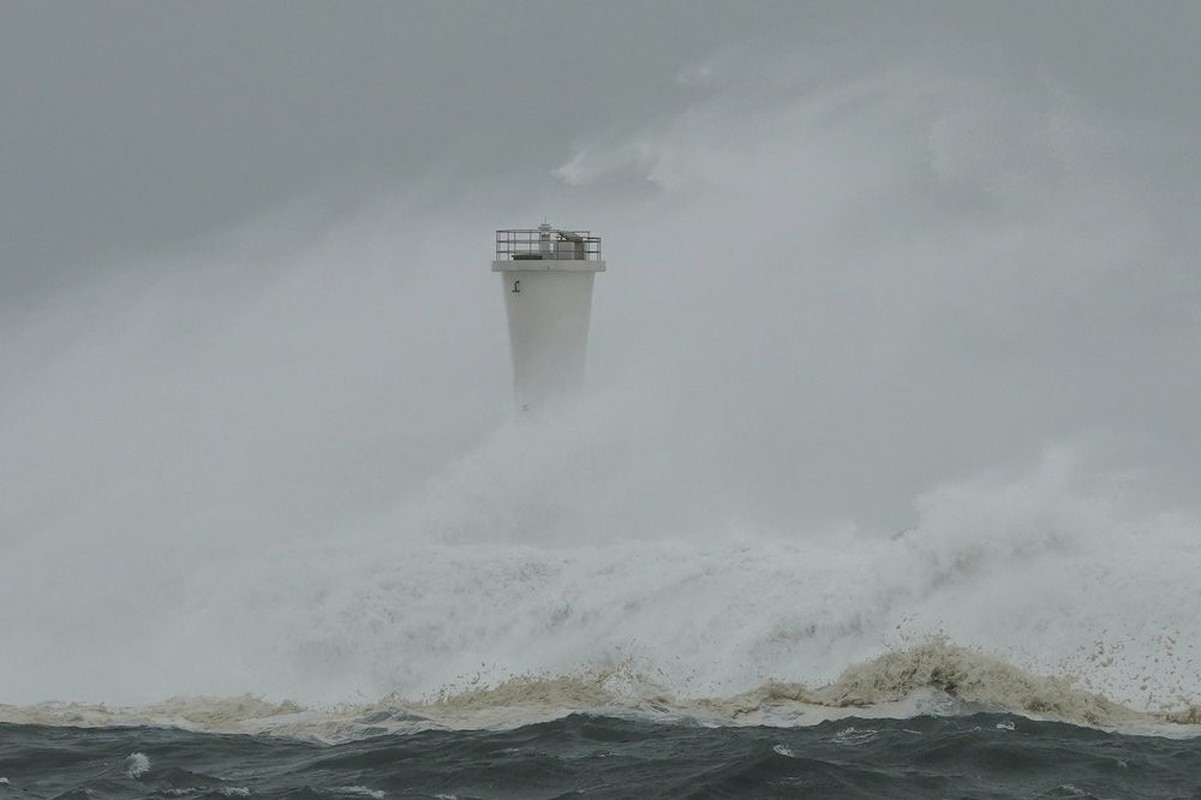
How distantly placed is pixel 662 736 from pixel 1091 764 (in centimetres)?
474

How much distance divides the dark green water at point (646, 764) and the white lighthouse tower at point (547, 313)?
1225 centimetres

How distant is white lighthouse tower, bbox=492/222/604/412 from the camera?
102 ft

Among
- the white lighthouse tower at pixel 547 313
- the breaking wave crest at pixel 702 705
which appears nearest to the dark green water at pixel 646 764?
the breaking wave crest at pixel 702 705

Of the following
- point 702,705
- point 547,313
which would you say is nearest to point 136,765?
point 702,705

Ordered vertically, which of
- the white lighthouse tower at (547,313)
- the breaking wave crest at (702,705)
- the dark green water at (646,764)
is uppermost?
the white lighthouse tower at (547,313)

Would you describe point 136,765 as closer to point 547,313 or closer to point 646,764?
point 646,764

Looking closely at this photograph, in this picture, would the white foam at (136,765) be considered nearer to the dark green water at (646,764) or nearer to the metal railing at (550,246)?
the dark green water at (646,764)

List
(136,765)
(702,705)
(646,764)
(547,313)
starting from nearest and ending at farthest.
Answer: (646,764)
(136,765)
(702,705)
(547,313)

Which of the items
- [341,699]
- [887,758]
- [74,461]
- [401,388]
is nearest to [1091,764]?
[887,758]

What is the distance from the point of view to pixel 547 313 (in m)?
31.0

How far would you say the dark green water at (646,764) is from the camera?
653 inches

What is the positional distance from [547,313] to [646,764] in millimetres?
14585

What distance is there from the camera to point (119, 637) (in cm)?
2645

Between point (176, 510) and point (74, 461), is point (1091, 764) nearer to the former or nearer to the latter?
point (176, 510)
